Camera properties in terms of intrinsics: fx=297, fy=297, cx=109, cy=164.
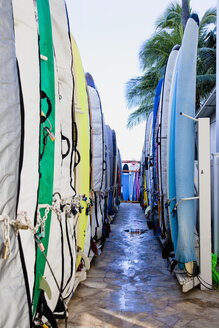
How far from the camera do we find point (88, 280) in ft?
10.9

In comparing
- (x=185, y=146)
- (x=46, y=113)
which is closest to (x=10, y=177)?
(x=46, y=113)

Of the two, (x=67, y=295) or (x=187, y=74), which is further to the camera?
(x=187, y=74)

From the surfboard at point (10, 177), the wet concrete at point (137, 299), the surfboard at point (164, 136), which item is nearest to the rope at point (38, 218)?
the surfboard at point (10, 177)

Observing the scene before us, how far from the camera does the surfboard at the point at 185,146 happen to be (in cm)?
309

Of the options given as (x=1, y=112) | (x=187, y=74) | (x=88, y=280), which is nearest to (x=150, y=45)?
(x=187, y=74)

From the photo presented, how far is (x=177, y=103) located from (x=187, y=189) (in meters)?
0.94

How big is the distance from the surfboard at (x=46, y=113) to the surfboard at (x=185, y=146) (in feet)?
5.47

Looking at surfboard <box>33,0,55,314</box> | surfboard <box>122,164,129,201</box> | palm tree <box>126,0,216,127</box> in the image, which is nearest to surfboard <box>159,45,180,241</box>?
surfboard <box>33,0,55,314</box>

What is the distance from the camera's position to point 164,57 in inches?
564

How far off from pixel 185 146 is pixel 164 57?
12352 millimetres

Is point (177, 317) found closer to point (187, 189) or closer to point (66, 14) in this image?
point (187, 189)

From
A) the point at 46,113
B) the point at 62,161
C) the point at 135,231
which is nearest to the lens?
the point at 46,113

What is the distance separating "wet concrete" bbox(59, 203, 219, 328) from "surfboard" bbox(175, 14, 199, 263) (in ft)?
1.33

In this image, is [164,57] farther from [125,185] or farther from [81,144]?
[81,144]
